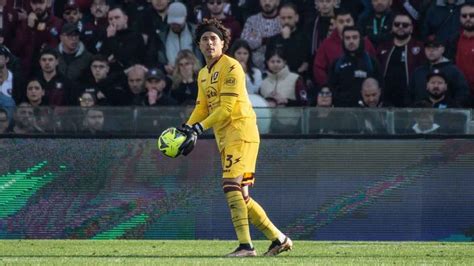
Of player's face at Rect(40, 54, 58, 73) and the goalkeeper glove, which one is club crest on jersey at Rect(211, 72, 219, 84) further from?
player's face at Rect(40, 54, 58, 73)

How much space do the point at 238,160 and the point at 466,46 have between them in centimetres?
637

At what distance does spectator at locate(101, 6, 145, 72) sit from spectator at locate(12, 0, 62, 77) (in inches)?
43.6

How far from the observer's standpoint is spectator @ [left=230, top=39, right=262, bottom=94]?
1766 cm

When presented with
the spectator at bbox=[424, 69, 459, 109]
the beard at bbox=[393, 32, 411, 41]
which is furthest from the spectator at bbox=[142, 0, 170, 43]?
the spectator at bbox=[424, 69, 459, 109]

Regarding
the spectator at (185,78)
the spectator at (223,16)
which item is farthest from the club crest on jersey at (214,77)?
the spectator at (223,16)

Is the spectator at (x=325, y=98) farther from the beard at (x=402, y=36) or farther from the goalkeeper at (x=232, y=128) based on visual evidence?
the goalkeeper at (x=232, y=128)

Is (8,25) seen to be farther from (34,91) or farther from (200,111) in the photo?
(200,111)

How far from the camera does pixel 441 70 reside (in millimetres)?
16797

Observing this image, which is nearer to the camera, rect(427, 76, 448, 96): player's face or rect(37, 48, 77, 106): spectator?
rect(427, 76, 448, 96): player's face

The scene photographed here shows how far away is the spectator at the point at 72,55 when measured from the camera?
18734 mm

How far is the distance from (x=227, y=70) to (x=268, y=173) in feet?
14.5

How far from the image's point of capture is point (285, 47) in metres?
18.1

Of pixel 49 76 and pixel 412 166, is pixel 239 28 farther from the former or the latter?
pixel 412 166

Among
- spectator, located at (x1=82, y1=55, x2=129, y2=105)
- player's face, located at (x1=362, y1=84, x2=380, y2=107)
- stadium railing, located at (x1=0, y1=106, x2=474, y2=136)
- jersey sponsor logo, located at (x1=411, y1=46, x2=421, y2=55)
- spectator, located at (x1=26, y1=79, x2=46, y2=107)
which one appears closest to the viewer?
stadium railing, located at (x1=0, y1=106, x2=474, y2=136)
